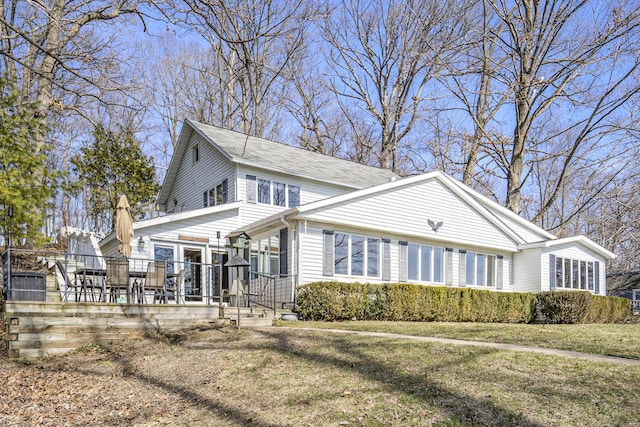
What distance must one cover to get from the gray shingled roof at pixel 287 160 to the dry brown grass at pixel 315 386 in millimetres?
10416

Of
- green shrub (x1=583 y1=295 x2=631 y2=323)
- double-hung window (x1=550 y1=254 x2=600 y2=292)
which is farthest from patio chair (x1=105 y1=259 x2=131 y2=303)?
double-hung window (x1=550 y1=254 x2=600 y2=292)

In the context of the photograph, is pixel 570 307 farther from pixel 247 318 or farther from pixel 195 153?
pixel 195 153

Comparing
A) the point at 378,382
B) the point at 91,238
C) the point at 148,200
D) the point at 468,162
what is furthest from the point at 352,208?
the point at 468,162

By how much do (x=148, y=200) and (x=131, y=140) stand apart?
110 inches

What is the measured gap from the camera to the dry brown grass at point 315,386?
542 centimetres

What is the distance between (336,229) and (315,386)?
32.0ft

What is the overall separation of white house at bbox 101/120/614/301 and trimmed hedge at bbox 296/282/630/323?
1.52m

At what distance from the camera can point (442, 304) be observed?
1620 centimetres

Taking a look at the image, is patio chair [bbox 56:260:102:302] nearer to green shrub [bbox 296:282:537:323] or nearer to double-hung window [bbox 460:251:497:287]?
green shrub [bbox 296:282:537:323]

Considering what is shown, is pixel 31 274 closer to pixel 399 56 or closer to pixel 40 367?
pixel 40 367

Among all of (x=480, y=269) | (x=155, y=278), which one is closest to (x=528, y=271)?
(x=480, y=269)

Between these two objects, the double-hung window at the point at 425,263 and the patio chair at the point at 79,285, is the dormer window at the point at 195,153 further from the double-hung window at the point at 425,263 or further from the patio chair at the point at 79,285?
the double-hung window at the point at 425,263

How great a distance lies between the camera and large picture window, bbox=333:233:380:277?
16.3 meters

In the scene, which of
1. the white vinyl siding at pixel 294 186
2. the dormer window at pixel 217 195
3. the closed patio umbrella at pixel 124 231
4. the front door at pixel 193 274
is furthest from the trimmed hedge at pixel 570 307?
the closed patio umbrella at pixel 124 231
